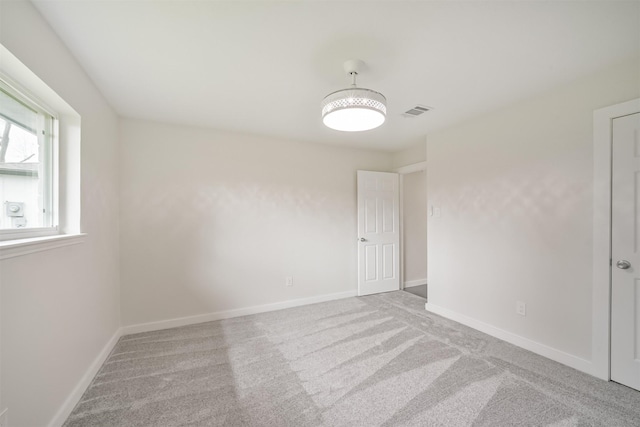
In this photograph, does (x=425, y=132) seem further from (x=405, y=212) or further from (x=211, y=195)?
(x=211, y=195)

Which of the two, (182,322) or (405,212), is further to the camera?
(405,212)

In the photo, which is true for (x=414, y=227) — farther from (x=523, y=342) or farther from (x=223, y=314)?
(x=223, y=314)

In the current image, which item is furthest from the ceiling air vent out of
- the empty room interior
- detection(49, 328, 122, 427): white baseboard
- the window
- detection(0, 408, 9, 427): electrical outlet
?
detection(49, 328, 122, 427): white baseboard

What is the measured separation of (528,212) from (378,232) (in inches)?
81.0

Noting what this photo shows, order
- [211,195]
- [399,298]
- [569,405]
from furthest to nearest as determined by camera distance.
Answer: [399,298] < [211,195] < [569,405]

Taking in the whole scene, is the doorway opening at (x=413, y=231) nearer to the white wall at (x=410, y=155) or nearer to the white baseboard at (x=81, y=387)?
the white wall at (x=410, y=155)

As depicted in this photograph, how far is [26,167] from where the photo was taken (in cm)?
151

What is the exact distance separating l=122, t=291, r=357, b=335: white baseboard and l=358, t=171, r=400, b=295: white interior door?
0.50 meters

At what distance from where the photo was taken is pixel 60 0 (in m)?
1.33

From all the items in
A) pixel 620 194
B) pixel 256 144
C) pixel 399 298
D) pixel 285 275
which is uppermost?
pixel 256 144

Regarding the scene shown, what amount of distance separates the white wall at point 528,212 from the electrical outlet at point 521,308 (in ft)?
0.12

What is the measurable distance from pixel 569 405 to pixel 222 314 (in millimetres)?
3176

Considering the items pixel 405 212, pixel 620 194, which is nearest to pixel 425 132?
pixel 405 212

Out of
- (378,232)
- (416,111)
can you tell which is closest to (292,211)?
(378,232)
